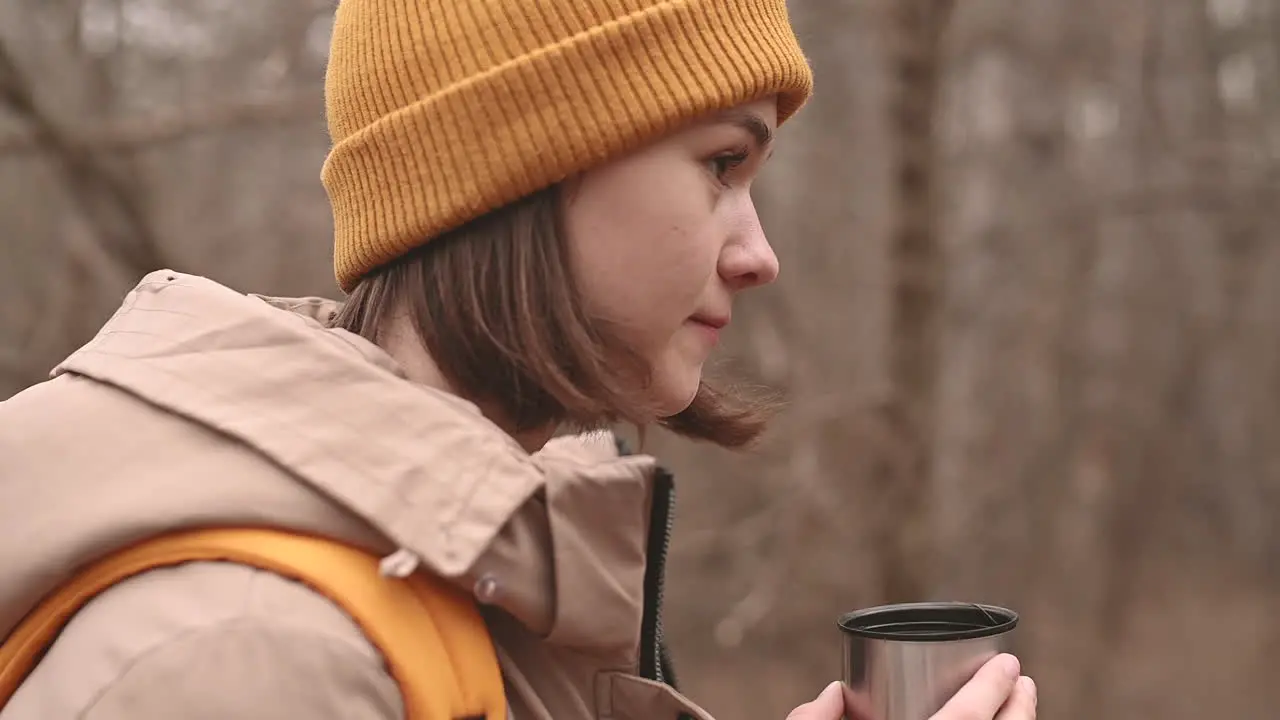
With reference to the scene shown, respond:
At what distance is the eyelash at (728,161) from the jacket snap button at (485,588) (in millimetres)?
609

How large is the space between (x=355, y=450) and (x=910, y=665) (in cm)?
65

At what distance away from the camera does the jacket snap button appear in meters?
1.14

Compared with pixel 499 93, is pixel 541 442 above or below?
below

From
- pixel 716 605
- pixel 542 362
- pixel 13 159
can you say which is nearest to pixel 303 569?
pixel 542 362

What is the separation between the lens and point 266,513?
1.07 meters

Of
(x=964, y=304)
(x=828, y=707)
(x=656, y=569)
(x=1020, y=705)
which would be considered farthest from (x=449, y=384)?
(x=964, y=304)

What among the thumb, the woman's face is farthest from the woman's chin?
the thumb

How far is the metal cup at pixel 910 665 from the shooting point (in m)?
1.29

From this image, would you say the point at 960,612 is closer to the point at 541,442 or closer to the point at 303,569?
the point at 541,442

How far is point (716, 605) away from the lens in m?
6.73

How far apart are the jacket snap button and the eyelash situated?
2.00ft

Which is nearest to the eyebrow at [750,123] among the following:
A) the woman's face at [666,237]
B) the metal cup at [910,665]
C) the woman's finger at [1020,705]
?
the woman's face at [666,237]

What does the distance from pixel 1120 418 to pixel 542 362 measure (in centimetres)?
570

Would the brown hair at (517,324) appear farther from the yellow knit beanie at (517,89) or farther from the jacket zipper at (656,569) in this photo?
the jacket zipper at (656,569)
